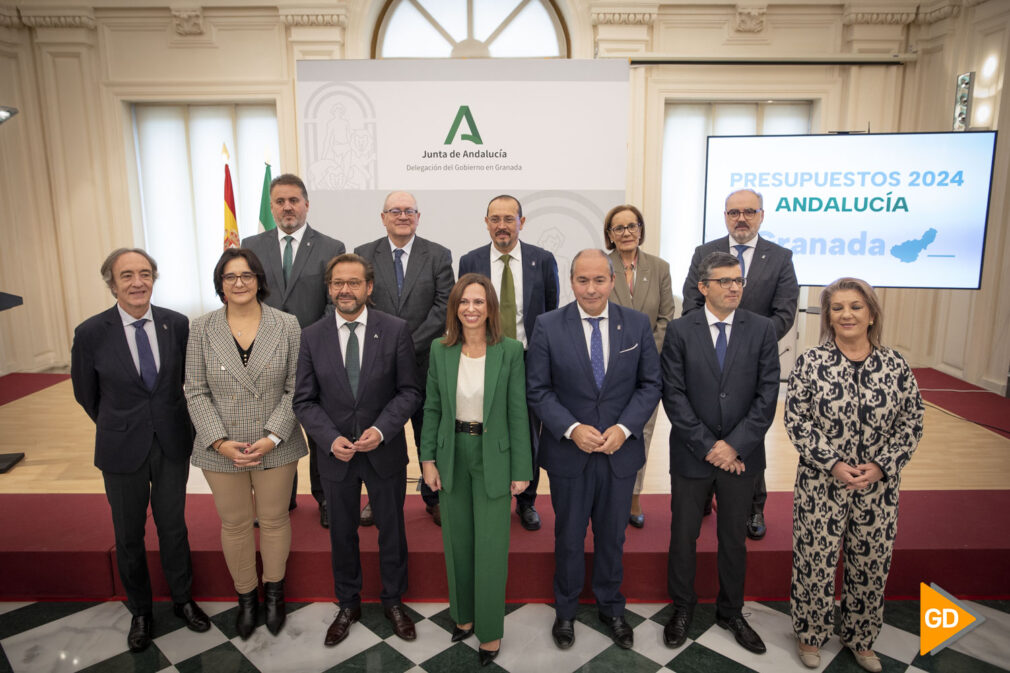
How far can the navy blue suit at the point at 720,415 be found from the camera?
2.28 metres

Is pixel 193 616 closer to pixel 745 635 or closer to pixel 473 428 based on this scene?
pixel 473 428

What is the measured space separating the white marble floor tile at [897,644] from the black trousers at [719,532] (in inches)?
23.7

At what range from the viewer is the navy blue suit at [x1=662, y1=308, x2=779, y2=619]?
2.28 m

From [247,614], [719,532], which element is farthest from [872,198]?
[247,614]

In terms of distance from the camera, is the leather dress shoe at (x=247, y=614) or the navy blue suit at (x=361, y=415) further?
the leather dress shoe at (x=247, y=614)

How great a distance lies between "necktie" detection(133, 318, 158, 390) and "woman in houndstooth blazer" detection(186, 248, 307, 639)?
0.48 ft

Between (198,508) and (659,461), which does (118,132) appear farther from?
(659,461)

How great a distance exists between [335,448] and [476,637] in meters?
1.00

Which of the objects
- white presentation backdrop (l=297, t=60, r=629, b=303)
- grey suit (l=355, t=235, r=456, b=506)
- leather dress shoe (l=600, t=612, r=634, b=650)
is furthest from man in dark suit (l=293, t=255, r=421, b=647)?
white presentation backdrop (l=297, t=60, r=629, b=303)

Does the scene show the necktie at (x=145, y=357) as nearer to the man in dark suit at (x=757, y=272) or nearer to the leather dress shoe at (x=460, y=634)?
the leather dress shoe at (x=460, y=634)

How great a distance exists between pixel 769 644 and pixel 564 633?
2.76 feet

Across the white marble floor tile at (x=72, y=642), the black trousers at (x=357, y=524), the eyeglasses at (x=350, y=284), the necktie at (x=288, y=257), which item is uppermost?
the necktie at (x=288, y=257)

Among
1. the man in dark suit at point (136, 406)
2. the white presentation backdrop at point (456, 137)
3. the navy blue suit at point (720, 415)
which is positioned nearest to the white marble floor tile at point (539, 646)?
the navy blue suit at point (720, 415)

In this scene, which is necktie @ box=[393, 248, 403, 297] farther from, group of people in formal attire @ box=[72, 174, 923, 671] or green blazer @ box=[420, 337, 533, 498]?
green blazer @ box=[420, 337, 533, 498]
